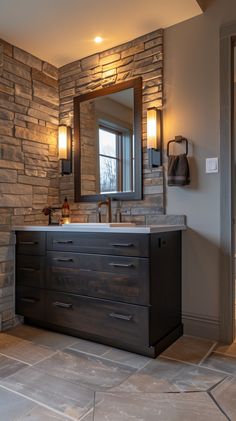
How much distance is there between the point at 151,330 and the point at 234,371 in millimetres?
531

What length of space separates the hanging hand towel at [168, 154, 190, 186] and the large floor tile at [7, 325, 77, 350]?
1.41m

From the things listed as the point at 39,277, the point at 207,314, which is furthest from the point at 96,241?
the point at 207,314

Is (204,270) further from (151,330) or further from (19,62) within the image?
(19,62)

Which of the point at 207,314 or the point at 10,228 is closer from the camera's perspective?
the point at 207,314

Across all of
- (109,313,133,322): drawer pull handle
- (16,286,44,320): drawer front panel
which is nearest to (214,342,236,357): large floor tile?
(109,313,133,322): drawer pull handle

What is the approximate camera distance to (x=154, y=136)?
246cm

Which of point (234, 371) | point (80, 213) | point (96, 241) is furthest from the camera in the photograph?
point (80, 213)

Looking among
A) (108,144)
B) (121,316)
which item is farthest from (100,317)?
(108,144)

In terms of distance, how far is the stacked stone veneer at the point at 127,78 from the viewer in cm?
252

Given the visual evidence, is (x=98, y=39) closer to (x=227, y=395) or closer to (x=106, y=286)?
(x=106, y=286)

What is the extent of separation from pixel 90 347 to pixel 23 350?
1.51ft

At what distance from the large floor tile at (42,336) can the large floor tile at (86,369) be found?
0.16 m

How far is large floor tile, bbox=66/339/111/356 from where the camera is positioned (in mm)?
2092

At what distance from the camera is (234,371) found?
1825 millimetres
